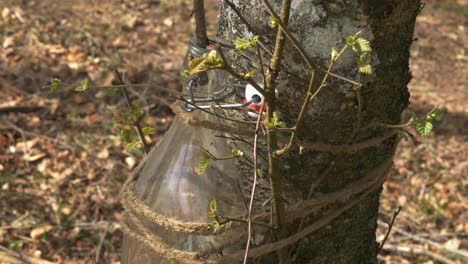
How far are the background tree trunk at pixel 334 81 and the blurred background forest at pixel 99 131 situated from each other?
55.9 inches

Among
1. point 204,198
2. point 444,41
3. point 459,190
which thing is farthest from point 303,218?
point 444,41

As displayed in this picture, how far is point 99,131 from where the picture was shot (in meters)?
3.29

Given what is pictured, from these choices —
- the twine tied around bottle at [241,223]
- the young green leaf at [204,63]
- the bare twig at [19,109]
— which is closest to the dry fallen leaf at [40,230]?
the bare twig at [19,109]

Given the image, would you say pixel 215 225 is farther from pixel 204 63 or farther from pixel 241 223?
pixel 204 63

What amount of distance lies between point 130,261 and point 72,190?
4.98 ft

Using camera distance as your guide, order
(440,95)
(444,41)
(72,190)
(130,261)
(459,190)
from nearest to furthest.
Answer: (130,261)
(72,190)
(459,190)
(440,95)
(444,41)

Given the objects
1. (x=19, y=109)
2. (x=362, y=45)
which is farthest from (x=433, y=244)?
(x=19, y=109)

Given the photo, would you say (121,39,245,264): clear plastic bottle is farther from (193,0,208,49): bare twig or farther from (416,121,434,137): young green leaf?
(416,121,434,137): young green leaf

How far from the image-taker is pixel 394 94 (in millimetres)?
1267

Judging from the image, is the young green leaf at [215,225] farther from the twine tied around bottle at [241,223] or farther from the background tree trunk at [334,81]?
the background tree trunk at [334,81]

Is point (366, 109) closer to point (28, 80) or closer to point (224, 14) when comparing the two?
point (224, 14)

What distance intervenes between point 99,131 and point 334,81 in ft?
7.60

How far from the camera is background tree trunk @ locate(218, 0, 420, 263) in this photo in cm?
112

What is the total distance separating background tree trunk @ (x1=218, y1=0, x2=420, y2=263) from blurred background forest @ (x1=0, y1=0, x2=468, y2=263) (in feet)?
4.66
